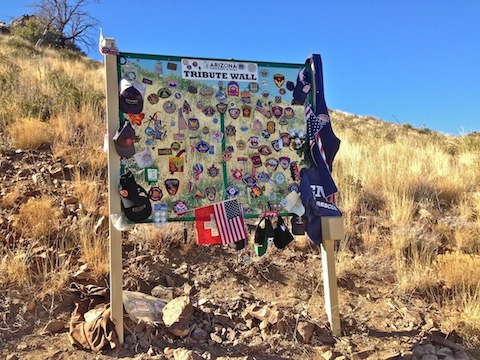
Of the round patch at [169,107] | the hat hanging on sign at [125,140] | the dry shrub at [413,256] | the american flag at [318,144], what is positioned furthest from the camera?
the dry shrub at [413,256]

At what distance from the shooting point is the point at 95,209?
5168 mm

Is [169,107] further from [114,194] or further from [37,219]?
[37,219]

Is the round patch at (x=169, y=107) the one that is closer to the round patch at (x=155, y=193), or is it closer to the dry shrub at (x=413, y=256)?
the round patch at (x=155, y=193)

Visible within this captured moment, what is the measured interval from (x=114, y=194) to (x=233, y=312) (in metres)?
1.57

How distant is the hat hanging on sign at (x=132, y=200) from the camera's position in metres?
3.42

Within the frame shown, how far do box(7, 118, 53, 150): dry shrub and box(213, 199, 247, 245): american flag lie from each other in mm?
3927

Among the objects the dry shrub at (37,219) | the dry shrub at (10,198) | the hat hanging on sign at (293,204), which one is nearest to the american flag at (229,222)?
the hat hanging on sign at (293,204)

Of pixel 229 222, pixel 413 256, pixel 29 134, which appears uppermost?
pixel 29 134

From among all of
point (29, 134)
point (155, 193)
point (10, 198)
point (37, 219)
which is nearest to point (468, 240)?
point (155, 193)

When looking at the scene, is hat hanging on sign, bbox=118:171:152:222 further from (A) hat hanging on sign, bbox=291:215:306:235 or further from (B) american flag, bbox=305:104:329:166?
(B) american flag, bbox=305:104:329:166

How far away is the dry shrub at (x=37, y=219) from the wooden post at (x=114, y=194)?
1.51m

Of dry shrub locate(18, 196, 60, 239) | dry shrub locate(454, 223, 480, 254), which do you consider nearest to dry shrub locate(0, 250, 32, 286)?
dry shrub locate(18, 196, 60, 239)

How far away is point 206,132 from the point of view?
12.5ft

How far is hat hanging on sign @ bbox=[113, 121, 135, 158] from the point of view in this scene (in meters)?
3.35
